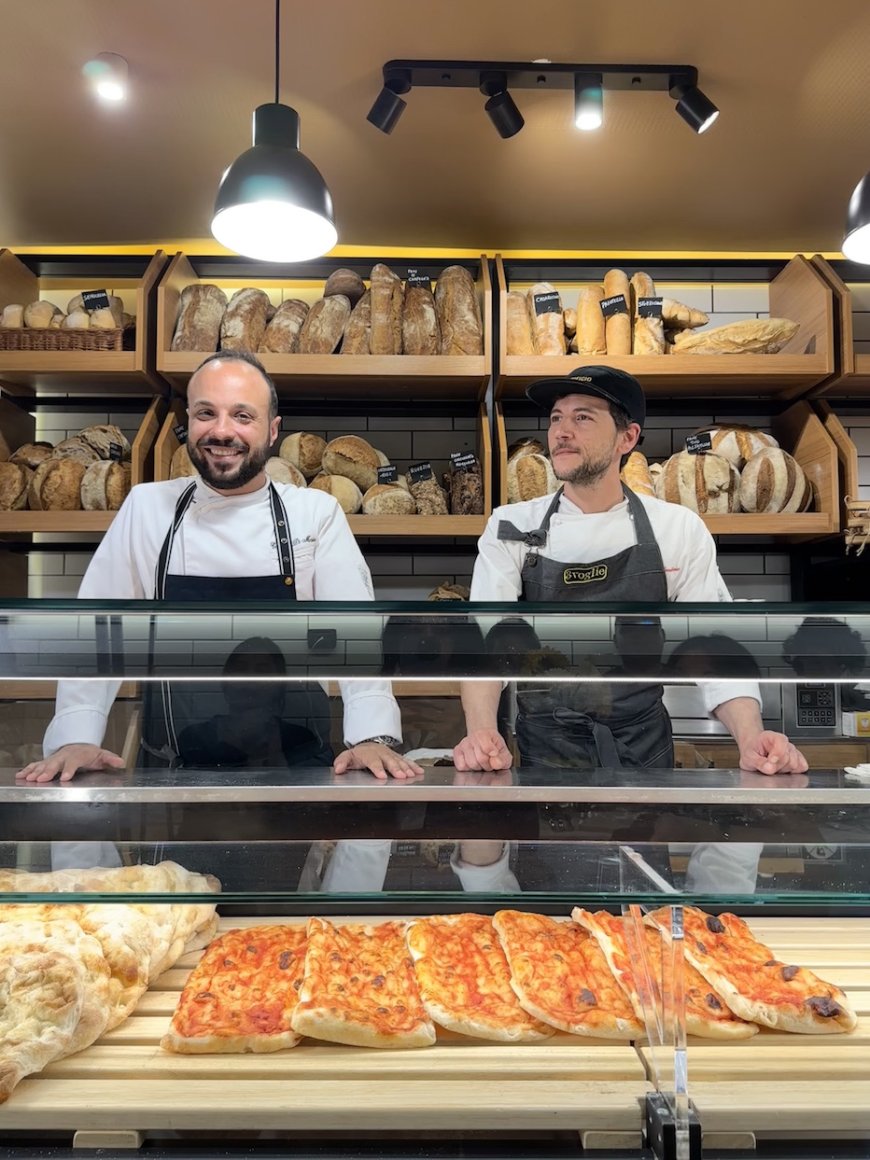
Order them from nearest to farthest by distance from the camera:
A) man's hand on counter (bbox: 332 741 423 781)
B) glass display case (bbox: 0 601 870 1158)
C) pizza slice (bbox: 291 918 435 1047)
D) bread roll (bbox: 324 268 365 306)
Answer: glass display case (bbox: 0 601 870 1158) < pizza slice (bbox: 291 918 435 1047) < man's hand on counter (bbox: 332 741 423 781) < bread roll (bbox: 324 268 365 306)

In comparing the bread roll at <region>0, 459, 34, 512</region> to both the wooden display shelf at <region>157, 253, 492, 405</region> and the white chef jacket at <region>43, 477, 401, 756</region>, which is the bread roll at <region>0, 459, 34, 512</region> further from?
the white chef jacket at <region>43, 477, 401, 756</region>

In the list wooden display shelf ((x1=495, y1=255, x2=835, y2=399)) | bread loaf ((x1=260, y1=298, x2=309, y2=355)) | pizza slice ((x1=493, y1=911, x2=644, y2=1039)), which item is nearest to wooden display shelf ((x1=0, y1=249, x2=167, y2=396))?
bread loaf ((x1=260, y1=298, x2=309, y2=355))

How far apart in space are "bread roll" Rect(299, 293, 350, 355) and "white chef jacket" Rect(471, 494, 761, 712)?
1.43 meters

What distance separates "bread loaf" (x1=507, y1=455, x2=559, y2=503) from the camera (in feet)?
11.5

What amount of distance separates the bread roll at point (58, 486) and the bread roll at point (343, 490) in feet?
2.85

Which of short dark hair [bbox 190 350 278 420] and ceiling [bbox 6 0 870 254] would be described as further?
ceiling [bbox 6 0 870 254]

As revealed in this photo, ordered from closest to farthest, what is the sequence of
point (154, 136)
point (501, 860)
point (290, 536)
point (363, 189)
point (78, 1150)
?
point (78, 1150) < point (501, 860) < point (290, 536) < point (154, 136) < point (363, 189)

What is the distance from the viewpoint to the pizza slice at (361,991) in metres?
1.07

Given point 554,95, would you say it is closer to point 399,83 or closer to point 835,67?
point 399,83

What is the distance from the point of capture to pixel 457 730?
119cm

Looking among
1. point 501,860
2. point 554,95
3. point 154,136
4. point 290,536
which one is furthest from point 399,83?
point 501,860

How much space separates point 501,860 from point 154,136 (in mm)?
2877

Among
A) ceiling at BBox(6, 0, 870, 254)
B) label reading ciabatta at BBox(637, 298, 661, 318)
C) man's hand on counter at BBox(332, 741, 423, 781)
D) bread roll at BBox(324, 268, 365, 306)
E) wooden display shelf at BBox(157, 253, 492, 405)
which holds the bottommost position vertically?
man's hand on counter at BBox(332, 741, 423, 781)

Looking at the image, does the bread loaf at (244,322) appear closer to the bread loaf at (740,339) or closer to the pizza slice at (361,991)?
the bread loaf at (740,339)
